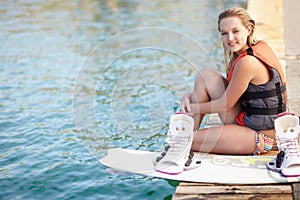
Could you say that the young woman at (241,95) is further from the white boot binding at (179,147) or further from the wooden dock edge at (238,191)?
the wooden dock edge at (238,191)

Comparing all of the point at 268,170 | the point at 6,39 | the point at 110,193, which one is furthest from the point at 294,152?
the point at 6,39

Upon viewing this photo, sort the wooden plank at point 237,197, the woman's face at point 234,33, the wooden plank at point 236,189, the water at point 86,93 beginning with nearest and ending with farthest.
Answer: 1. the wooden plank at point 237,197
2. the wooden plank at point 236,189
3. the woman's face at point 234,33
4. the water at point 86,93

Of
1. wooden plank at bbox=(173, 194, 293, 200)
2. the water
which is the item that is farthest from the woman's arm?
wooden plank at bbox=(173, 194, 293, 200)

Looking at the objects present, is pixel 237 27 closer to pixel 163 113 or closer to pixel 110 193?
pixel 110 193

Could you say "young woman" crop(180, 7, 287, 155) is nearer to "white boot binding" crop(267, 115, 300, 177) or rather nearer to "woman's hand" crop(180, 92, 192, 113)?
"woman's hand" crop(180, 92, 192, 113)

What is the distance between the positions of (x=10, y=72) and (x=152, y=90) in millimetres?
2314

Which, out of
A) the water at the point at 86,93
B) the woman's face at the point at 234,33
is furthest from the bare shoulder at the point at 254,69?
the water at the point at 86,93

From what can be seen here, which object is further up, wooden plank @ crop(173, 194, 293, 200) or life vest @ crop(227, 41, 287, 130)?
life vest @ crop(227, 41, 287, 130)

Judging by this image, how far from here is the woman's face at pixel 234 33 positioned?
4.06 m

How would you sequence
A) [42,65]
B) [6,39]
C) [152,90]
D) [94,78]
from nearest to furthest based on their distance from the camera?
[152,90] < [94,78] < [42,65] < [6,39]

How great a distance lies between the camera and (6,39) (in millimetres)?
10328

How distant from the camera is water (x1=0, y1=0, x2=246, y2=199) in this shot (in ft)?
14.4

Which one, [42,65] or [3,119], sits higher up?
A: [42,65]

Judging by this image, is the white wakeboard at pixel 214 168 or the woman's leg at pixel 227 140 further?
the woman's leg at pixel 227 140
